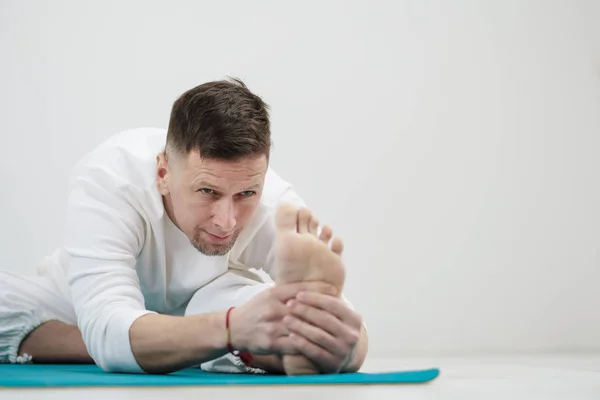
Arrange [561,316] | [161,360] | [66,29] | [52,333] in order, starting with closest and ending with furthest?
[161,360]
[52,333]
[66,29]
[561,316]

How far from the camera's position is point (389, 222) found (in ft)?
12.8

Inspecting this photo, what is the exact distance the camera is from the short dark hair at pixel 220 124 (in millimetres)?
1599

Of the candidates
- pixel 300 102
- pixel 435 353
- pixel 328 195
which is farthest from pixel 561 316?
pixel 300 102

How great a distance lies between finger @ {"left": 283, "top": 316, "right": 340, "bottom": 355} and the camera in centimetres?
129

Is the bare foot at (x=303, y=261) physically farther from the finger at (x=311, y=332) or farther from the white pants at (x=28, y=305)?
the white pants at (x=28, y=305)

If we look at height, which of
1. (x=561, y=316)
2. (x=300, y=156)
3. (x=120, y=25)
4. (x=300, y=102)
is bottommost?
(x=561, y=316)

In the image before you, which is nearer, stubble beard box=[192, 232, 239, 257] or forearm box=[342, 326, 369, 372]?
forearm box=[342, 326, 369, 372]

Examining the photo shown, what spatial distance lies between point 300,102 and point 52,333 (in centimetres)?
205

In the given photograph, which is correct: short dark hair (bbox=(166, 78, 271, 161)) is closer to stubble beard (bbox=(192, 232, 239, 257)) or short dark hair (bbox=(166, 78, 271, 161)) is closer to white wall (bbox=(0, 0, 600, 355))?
stubble beard (bbox=(192, 232, 239, 257))

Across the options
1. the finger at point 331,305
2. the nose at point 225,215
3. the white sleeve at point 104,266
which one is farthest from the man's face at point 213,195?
the finger at point 331,305

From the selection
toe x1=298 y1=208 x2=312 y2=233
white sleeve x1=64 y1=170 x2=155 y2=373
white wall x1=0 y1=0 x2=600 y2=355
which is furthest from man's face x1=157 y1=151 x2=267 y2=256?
white wall x1=0 y1=0 x2=600 y2=355

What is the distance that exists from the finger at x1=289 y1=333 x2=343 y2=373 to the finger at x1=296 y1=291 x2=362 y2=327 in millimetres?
63

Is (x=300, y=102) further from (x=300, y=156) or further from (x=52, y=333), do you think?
(x=52, y=333)

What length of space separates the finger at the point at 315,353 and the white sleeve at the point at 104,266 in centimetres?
32
